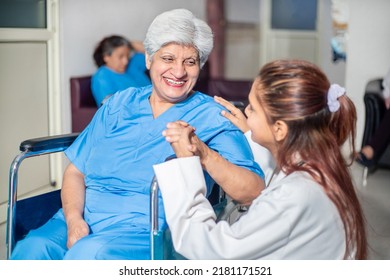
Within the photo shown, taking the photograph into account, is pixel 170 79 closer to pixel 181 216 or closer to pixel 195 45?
pixel 195 45

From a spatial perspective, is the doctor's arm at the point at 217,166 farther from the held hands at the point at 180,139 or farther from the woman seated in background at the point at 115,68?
the woman seated in background at the point at 115,68

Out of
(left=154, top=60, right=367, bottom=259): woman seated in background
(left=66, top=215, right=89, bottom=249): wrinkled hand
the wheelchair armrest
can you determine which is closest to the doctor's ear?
(left=154, top=60, right=367, bottom=259): woman seated in background

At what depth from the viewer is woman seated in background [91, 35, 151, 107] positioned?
374 cm

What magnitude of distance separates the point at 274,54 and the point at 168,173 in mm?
5988

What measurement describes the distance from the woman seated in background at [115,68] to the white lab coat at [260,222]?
2423 mm

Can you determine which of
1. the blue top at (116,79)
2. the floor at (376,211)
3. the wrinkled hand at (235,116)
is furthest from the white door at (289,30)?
the wrinkled hand at (235,116)

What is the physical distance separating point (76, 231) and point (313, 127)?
698 millimetres

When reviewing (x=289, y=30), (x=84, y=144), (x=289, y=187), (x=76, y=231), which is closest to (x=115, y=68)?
(x=84, y=144)

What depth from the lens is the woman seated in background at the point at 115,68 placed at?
374cm

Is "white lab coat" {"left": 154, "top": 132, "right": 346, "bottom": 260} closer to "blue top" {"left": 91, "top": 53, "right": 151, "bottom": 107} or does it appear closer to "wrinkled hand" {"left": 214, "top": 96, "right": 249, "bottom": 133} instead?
"wrinkled hand" {"left": 214, "top": 96, "right": 249, "bottom": 133}
